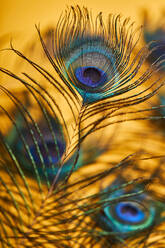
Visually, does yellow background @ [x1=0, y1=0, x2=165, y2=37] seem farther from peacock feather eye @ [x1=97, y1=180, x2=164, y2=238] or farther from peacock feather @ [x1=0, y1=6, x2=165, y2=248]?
peacock feather eye @ [x1=97, y1=180, x2=164, y2=238]

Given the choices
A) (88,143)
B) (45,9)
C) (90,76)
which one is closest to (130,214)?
(88,143)

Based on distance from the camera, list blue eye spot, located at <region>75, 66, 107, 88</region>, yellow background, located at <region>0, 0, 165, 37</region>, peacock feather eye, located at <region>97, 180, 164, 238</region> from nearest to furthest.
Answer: peacock feather eye, located at <region>97, 180, 164, 238</region>, blue eye spot, located at <region>75, 66, 107, 88</region>, yellow background, located at <region>0, 0, 165, 37</region>

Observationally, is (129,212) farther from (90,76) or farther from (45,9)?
(45,9)

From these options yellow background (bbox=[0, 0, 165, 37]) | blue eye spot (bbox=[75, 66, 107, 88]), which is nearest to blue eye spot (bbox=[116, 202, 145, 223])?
blue eye spot (bbox=[75, 66, 107, 88])

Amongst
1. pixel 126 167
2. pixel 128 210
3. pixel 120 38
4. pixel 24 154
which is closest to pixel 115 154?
pixel 126 167

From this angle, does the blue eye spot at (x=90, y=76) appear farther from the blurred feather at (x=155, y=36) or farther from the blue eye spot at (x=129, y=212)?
the blue eye spot at (x=129, y=212)

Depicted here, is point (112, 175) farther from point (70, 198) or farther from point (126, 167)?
point (70, 198)

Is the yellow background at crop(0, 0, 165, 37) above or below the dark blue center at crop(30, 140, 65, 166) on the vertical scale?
above

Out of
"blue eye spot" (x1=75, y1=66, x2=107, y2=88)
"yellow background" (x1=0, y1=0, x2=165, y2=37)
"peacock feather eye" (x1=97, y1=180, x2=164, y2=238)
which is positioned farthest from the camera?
"yellow background" (x1=0, y1=0, x2=165, y2=37)
